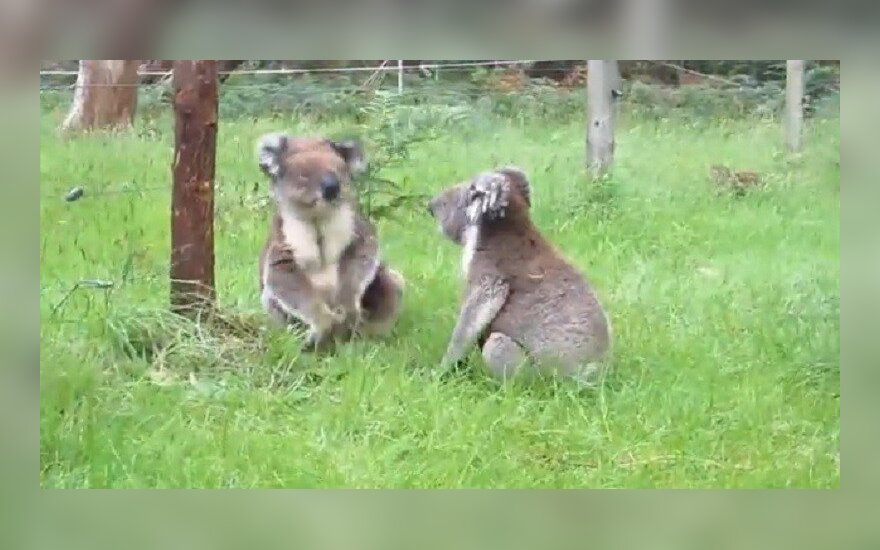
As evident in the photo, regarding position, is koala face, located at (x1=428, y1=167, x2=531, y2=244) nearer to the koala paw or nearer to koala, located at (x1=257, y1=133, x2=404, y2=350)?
the koala paw

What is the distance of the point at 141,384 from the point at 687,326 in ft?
5.17

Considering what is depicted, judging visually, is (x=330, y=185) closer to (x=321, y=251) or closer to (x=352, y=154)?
(x=352, y=154)

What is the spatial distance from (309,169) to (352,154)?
14 centimetres

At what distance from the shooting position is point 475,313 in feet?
12.3

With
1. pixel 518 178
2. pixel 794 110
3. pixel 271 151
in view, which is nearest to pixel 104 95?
pixel 271 151

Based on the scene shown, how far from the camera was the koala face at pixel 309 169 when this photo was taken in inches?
144

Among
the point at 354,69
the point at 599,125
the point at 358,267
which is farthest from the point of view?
the point at 358,267

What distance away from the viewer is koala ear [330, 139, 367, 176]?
3645 mm

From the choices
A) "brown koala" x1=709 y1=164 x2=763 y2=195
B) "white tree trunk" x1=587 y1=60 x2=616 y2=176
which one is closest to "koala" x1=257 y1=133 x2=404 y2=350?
"white tree trunk" x1=587 y1=60 x2=616 y2=176

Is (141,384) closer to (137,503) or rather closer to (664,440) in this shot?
(137,503)

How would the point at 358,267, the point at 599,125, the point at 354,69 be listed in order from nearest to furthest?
the point at 354,69
the point at 599,125
the point at 358,267

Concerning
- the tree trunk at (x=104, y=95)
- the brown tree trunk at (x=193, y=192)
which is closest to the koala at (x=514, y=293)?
the brown tree trunk at (x=193, y=192)
